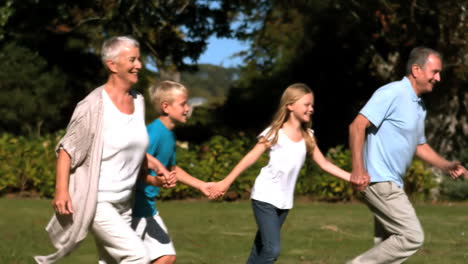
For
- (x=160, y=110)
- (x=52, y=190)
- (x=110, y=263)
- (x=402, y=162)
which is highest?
(x=160, y=110)

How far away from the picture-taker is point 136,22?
17688 mm

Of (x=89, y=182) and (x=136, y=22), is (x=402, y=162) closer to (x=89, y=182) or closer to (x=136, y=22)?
(x=89, y=182)

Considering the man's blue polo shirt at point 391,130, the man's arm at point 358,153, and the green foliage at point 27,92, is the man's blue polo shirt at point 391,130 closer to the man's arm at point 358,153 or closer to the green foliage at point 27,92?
the man's arm at point 358,153

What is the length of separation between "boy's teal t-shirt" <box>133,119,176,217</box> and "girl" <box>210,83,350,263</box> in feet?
1.99

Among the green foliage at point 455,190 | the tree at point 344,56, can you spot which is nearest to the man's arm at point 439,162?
the tree at point 344,56

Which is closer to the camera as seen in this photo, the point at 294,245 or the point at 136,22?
the point at 294,245

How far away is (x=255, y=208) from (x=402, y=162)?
1196 millimetres

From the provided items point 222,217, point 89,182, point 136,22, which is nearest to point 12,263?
point 89,182

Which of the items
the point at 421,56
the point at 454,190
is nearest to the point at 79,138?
the point at 421,56

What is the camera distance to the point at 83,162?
16.8 feet

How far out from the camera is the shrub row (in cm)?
1582

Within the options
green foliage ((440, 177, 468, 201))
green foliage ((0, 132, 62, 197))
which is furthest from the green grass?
green foliage ((0, 132, 62, 197))

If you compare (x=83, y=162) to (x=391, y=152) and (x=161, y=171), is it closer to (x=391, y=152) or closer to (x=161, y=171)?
(x=161, y=171)

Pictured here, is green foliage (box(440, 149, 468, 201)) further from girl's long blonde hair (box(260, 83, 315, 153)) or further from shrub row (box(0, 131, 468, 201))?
girl's long blonde hair (box(260, 83, 315, 153))
